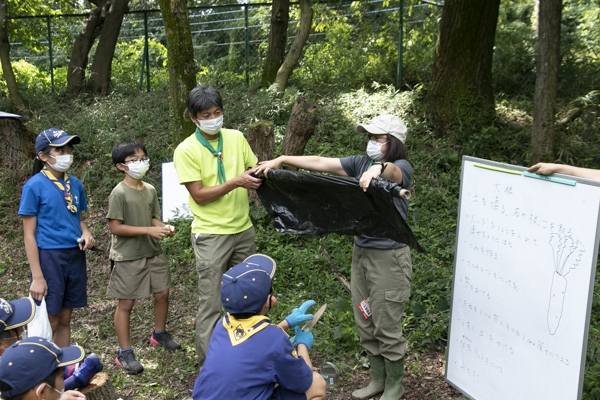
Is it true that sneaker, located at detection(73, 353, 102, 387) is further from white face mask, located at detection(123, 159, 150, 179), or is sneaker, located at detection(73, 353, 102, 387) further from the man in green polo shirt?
white face mask, located at detection(123, 159, 150, 179)

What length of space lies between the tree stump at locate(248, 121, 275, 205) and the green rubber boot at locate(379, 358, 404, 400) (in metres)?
3.07

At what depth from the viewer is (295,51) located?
393 inches

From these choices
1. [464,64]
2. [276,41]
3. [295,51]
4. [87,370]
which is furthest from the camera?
[276,41]

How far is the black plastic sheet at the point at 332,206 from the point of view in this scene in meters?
3.43

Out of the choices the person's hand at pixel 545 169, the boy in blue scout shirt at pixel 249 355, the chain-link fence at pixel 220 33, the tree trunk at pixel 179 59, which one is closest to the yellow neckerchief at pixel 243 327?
the boy in blue scout shirt at pixel 249 355

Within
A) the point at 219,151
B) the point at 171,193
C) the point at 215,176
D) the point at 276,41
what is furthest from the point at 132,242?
the point at 276,41

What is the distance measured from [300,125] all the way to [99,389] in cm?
352

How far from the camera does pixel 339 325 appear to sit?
4.80 m

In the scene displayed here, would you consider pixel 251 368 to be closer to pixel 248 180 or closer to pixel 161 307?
pixel 248 180

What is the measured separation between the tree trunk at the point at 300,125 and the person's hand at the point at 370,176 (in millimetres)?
2764

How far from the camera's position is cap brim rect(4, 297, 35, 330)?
10.2 ft

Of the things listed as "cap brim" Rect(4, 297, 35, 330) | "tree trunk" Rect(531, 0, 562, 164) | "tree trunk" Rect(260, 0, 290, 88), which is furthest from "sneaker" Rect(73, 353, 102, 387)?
"tree trunk" Rect(260, 0, 290, 88)

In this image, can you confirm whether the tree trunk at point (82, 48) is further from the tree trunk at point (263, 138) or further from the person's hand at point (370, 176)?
the person's hand at point (370, 176)

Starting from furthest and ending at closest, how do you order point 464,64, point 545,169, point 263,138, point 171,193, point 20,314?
1. point 464,64
2. point 171,193
3. point 263,138
4. point 20,314
5. point 545,169
